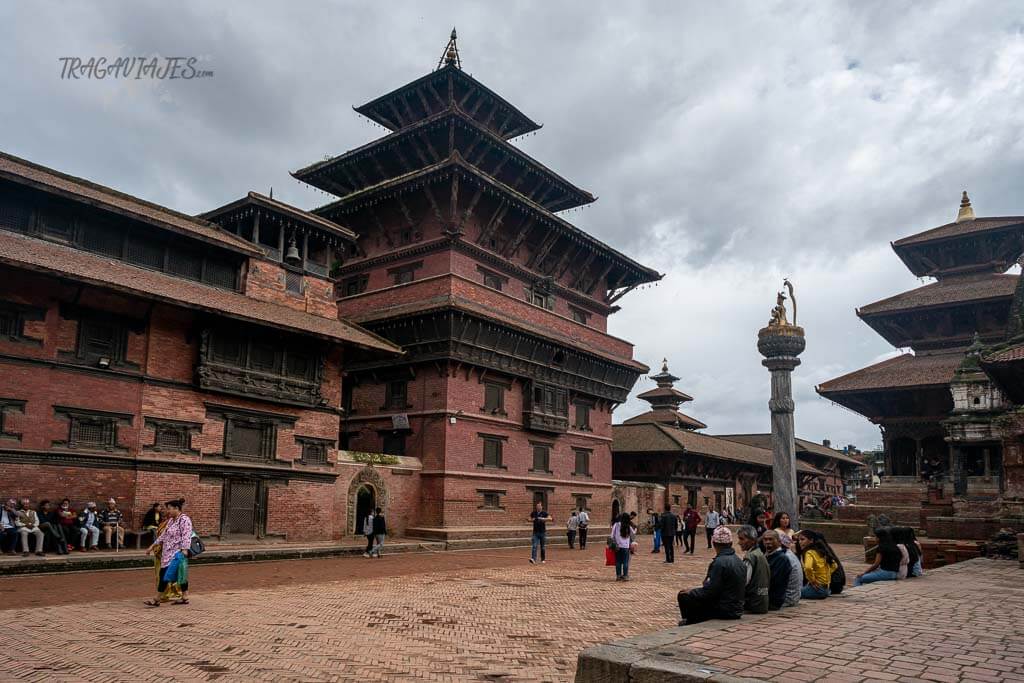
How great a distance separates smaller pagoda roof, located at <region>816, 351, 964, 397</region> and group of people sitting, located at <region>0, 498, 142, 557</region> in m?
30.6

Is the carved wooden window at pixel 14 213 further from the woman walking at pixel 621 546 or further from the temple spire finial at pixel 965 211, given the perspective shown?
the temple spire finial at pixel 965 211

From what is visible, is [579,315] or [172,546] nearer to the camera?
[172,546]

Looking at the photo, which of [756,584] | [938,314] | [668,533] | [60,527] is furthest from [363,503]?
[938,314]

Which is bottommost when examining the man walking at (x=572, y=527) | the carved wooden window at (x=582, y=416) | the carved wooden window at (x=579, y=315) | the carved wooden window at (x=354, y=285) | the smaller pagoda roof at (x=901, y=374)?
the man walking at (x=572, y=527)

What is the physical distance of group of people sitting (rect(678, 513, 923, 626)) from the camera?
7.62 m

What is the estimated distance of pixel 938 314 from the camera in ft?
118

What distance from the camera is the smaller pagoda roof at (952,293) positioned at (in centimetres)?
3428

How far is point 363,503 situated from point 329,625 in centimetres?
1677

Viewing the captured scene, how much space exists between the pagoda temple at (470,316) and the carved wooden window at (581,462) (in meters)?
0.10

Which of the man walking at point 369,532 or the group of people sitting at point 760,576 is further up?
the group of people sitting at point 760,576

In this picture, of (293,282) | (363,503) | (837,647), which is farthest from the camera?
(363,503)

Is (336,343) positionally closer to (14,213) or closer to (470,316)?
(470,316)

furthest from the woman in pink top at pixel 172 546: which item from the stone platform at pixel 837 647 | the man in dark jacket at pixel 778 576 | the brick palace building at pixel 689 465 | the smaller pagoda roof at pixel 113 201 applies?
the brick palace building at pixel 689 465

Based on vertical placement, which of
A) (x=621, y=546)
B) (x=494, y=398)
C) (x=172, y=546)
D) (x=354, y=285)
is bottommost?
(x=621, y=546)
